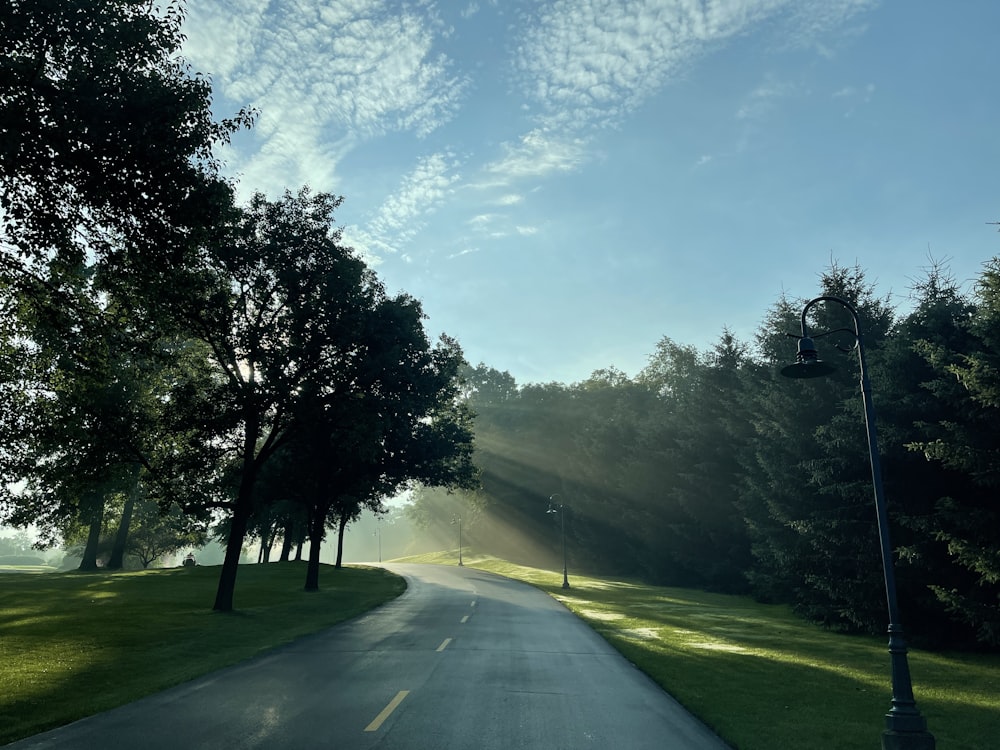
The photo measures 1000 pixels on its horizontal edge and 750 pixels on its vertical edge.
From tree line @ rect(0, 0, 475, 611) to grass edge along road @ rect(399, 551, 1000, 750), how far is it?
13.3 metres

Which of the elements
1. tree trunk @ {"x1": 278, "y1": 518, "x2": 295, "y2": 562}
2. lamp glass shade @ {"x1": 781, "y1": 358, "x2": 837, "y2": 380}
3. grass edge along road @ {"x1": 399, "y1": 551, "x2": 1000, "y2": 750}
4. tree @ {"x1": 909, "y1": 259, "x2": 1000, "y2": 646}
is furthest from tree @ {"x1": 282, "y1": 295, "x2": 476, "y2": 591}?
tree @ {"x1": 909, "y1": 259, "x2": 1000, "y2": 646}

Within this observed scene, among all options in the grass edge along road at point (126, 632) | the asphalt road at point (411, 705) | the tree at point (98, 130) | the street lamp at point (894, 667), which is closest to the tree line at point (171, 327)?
the tree at point (98, 130)

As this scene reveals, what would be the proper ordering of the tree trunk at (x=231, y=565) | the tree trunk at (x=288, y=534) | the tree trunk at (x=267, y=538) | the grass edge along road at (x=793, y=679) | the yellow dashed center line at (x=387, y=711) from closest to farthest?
1. the yellow dashed center line at (x=387, y=711)
2. the grass edge along road at (x=793, y=679)
3. the tree trunk at (x=231, y=565)
4. the tree trunk at (x=288, y=534)
5. the tree trunk at (x=267, y=538)

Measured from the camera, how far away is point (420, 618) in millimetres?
23438

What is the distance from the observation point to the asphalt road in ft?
27.2

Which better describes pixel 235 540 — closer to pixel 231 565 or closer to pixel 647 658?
pixel 231 565

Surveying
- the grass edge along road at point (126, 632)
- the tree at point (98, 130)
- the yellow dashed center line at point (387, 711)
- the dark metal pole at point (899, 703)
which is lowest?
the grass edge along road at point (126, 632)

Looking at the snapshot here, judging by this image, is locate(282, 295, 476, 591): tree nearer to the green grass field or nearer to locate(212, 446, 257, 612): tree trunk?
locate(212, 446, 257, 612): tree trunk

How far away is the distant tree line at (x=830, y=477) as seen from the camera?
58.1ft

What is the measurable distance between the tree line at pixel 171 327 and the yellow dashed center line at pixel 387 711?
9605 millimetres

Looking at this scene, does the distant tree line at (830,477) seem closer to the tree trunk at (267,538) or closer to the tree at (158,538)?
the tree trunk at (267,538)

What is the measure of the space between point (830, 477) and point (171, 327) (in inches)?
903

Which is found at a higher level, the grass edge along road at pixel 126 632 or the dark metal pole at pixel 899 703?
the dark metal pole at pixel 899 703

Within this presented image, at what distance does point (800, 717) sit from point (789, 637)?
42.0 ft
